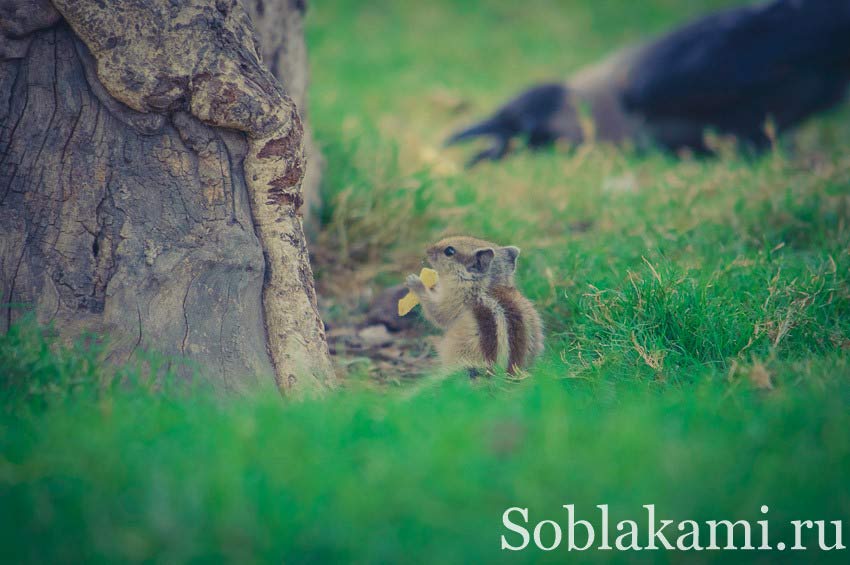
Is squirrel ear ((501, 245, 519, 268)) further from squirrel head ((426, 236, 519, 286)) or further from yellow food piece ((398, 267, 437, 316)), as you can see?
yellow food piece ((398, 267, 437, 316))

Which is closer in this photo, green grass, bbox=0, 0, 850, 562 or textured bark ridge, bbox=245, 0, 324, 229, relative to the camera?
green grass, bbox=0, 0, 850, 562

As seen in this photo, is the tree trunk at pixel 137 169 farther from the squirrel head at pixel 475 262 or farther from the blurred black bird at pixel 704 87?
the blurred black bird at pixel 704 87

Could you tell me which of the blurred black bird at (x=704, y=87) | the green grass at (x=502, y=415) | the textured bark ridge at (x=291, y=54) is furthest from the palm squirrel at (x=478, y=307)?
the blurred black bird at (x=704, y=87)

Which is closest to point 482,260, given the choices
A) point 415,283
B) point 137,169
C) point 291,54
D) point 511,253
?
point 511,253

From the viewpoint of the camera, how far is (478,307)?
441cm

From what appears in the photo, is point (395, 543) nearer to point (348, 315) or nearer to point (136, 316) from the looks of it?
point (136, 316)

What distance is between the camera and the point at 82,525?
2.18 m

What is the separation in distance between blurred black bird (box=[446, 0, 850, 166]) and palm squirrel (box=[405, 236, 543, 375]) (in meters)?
4.33

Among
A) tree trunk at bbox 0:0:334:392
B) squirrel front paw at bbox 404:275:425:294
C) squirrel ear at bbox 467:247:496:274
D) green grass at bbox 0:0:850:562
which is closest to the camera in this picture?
green grass at bbox 0:0:850:562

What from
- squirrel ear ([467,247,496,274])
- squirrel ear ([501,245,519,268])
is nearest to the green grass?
squirrel ear ([501,245,519,268])

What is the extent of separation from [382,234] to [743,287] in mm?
2707

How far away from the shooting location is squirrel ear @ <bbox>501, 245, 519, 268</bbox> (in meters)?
4.55

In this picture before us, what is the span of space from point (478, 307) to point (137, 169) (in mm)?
1996

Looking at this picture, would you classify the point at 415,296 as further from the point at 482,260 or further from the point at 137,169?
the point at 137,169
